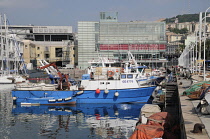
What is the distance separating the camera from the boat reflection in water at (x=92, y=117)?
20.7m

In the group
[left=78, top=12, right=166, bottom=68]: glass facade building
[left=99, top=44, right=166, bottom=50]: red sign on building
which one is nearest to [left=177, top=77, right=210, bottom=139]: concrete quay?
[left=99, top=44, right=166, bottom=50]: red sign on building

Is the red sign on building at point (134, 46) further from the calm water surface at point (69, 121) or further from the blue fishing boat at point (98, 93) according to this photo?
the calm water surface at point (69, 121)

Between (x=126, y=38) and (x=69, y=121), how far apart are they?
6583cm

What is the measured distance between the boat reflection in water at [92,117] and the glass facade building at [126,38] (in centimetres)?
5605

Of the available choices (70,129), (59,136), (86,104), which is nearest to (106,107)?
(86,104)

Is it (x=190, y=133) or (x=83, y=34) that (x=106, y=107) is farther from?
(x=83, y=34)

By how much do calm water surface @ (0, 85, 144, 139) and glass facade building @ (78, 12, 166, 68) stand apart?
5617 cm

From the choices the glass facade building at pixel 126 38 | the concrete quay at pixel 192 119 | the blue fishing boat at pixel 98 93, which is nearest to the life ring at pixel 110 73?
the blue fishing boat at pixel 98 93

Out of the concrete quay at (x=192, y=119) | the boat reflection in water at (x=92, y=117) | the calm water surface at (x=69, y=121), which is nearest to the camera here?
the concrete quay at (x=192, y=119)

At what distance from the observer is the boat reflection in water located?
2070cm

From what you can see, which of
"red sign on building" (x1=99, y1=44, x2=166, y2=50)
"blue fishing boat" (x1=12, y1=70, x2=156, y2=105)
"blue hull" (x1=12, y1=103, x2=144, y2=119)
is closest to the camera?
"blue hull" (x1=12, y1=103, x2=144, y2=119)

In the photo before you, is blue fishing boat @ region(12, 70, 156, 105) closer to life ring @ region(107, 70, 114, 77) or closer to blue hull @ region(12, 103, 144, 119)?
blue hull @ region(12, 103, 144, 119)

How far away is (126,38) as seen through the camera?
88.5 meters

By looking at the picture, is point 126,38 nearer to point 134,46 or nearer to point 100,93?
point 134,46
